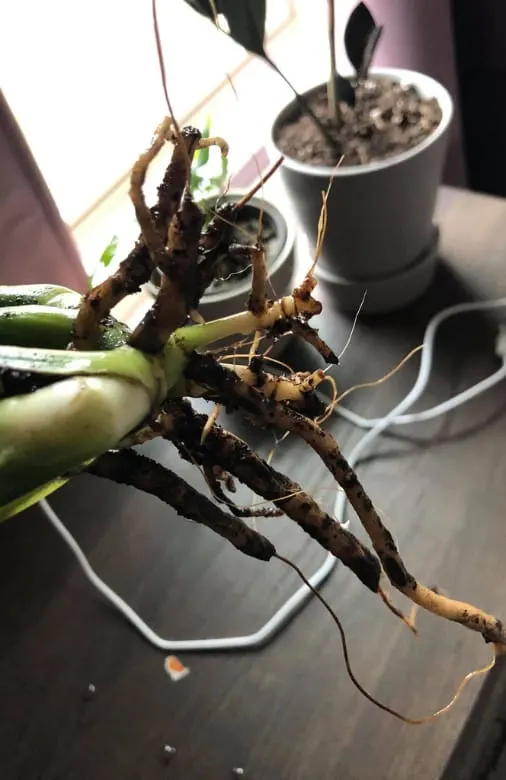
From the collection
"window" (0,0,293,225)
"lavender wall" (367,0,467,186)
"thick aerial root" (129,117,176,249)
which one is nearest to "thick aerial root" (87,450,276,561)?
"thick aerial root" (129,117,176,249)

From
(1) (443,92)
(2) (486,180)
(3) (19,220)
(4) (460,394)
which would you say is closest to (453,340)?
(4) (460,394)

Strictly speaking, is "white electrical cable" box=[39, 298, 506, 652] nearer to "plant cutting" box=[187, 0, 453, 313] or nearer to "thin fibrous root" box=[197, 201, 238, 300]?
"plant cutting" box=[187, 0, 453, 313]

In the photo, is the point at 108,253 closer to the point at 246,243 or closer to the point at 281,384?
the point at 246,243

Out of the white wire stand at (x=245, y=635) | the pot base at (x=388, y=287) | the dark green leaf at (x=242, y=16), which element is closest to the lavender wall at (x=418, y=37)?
the pot base at (x=388, y=287)

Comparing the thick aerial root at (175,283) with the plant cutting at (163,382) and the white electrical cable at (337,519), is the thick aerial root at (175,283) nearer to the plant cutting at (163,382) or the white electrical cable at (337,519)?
the plant cutting at (163,382)

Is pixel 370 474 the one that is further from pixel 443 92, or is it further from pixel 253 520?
pixel 443 92

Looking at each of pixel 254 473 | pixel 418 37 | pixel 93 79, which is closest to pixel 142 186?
pixel 254 473
